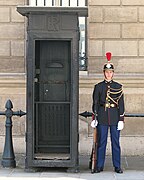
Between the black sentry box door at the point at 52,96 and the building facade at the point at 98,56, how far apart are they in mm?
1847

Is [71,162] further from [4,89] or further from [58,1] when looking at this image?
[58,1]

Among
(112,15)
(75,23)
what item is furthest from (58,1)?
(75,23)

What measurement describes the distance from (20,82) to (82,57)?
1.53 meters

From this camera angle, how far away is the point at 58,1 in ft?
37.2

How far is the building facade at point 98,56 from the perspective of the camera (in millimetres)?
10789

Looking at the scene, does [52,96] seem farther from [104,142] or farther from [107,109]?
[104,142]

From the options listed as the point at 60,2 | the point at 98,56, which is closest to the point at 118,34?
the point at 98,56

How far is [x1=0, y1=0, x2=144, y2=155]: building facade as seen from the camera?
1079 centimetres

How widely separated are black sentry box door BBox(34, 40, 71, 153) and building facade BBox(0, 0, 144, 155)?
1.85 meters

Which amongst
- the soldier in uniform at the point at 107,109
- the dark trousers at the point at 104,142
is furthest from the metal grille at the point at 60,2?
the dark trousers at the point at 104,142

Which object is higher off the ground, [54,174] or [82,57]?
[82,57]

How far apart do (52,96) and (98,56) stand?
7.66 ft

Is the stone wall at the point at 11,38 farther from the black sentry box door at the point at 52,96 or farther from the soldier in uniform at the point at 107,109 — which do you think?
the soldier in uniform at the point at 107,109

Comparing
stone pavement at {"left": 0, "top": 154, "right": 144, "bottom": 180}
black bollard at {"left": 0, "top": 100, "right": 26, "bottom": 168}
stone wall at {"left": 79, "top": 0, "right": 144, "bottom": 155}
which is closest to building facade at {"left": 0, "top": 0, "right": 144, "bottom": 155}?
stone wall at {"left": 79, "top": 0, "right": 144, "bottom": 155}
